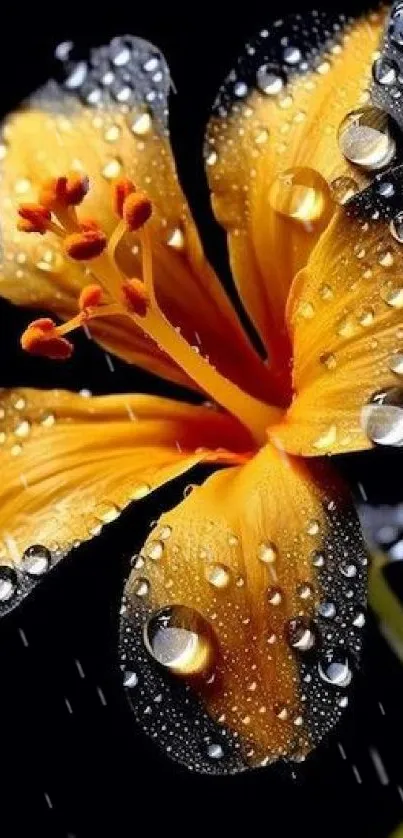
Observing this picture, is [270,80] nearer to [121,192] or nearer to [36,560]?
[121,192]

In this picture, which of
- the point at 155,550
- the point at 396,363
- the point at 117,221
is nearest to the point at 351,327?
the point at 396,363

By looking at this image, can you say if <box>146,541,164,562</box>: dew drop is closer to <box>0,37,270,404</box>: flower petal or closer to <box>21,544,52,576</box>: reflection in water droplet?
<box>21,544,52,576</box>: reflection in water droplet

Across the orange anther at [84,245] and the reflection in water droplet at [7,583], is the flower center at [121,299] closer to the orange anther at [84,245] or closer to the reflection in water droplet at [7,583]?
the orange anther at [84,245]

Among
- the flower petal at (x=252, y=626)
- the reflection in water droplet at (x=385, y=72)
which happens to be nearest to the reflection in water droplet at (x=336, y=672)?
the flower petal at (x=252, y=626)

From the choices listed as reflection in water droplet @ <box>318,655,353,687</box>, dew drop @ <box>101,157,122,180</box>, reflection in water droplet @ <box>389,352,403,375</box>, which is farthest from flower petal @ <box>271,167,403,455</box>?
dew drop @ <box>101,157,122,180</box>

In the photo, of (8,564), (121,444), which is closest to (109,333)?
(121,444)
